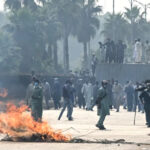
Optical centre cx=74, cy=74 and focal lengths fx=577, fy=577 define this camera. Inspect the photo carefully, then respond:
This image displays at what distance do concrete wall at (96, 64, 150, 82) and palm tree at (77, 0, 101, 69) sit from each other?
119 feet

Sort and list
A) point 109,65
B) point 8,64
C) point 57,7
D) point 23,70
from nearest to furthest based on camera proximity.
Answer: point 109,65 < point 8,64 < point 23,70 < point 57,7

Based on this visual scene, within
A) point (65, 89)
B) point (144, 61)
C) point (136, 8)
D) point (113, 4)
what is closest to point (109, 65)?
point (144, 61)

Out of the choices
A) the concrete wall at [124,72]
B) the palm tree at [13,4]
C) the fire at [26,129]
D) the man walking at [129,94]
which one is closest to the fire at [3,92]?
the concrete wall at [124,72]

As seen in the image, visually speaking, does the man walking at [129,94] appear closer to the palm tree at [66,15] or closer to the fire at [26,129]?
the fire at [26,129]

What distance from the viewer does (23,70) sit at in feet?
188

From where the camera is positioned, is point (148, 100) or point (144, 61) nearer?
point (148, 100)

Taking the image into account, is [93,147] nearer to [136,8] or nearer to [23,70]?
[23,70]

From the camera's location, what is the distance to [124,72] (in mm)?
36281

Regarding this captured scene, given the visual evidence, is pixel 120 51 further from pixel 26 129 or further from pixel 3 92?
pixel 26 129

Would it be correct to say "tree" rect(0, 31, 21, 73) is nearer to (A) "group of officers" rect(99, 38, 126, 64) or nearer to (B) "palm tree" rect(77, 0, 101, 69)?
(A) "group of officers" rect(99, 38, 126, 64)

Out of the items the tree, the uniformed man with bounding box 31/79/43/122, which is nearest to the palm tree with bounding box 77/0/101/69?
the tree

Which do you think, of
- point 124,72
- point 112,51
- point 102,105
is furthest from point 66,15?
point 102,105

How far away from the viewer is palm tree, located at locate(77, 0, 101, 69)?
73562 millimetres

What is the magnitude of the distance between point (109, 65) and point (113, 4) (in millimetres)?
18619
